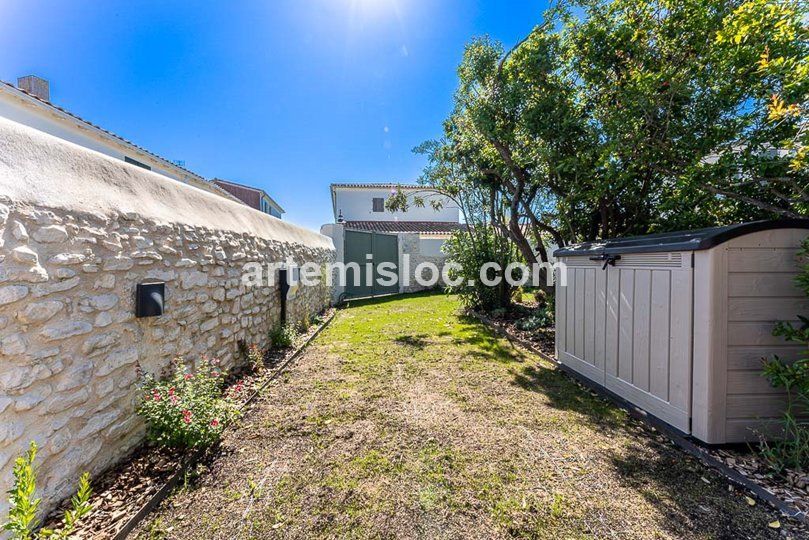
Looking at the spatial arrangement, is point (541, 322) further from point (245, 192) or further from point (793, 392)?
point (245, 192)

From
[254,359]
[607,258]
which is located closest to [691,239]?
[607,258]

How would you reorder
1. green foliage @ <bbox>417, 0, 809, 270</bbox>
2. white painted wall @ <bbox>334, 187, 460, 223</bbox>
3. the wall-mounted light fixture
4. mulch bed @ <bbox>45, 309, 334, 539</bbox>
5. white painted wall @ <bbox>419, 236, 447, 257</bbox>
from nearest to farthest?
mulch bed @ <bbox>45, 309, 334, 539</bbox>, the wall-mounted light fixture, green foliage @ <bbox>417, 0, 809, 270</bbox>, white painted wall @ <bbox>419, 236, 447, 257</bbox>, white painted wall @ <bbox>334, 187, 460, 223</bbox>

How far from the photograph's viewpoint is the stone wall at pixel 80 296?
1772 millimetres

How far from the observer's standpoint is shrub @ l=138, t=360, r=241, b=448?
2539 mm

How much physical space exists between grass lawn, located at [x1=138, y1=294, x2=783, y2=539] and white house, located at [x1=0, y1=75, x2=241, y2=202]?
27.1 feet

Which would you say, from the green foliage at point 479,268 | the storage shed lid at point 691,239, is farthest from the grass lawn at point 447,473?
the green foliage at point 479,268

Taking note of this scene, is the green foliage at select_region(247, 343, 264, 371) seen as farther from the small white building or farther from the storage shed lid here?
the small white building

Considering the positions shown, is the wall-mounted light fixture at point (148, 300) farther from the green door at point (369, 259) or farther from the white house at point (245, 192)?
the white house at point (245, 192)

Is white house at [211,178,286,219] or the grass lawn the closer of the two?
the grass lawn

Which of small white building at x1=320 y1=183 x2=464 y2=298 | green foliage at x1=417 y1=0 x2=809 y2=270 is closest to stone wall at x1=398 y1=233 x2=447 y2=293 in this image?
small white building at x1=320 y1=183 x2=464 y2=298

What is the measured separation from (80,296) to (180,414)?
1191 mm

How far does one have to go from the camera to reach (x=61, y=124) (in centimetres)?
737

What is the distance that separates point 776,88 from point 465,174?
582cm

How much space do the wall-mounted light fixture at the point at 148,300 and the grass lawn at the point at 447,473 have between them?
1436mm
